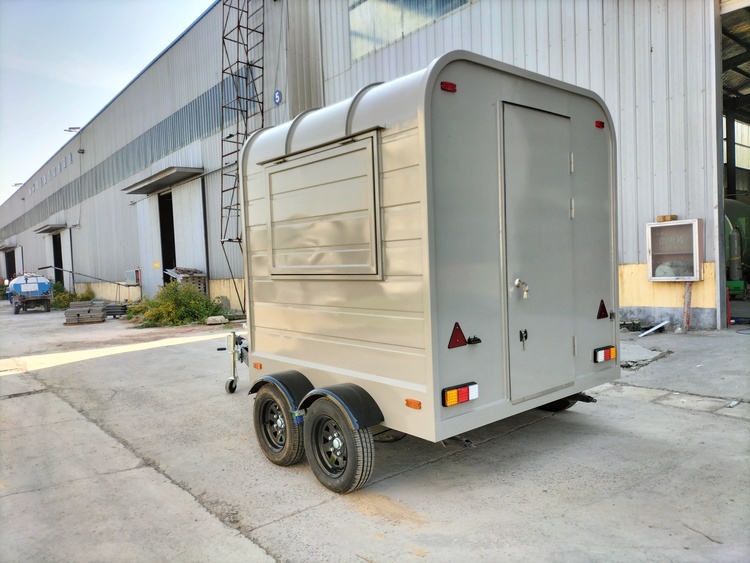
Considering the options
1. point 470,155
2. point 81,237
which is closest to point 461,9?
point 470,155

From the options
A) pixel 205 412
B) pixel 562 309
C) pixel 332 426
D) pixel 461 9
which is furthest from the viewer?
pixel 461 9

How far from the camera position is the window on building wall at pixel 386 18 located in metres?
12.7

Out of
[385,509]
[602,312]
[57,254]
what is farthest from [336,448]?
[57,254]

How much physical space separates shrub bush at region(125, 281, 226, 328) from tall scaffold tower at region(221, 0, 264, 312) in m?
1.23

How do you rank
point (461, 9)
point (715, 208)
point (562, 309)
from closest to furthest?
point (562, 309), point (715, 208), point (461, 9)

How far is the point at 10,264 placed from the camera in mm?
61062

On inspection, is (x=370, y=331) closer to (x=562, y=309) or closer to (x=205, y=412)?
(x=562, y=309)

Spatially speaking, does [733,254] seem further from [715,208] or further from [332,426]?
[332,426]

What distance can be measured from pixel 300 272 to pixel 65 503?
2.50 metres

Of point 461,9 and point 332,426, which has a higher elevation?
point 461,9

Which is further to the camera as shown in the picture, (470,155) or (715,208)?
(715,208)

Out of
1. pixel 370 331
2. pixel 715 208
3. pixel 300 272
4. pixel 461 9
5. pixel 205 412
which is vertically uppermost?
pixel 461 9

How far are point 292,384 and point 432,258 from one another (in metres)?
1.81

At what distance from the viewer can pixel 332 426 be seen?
394cm
